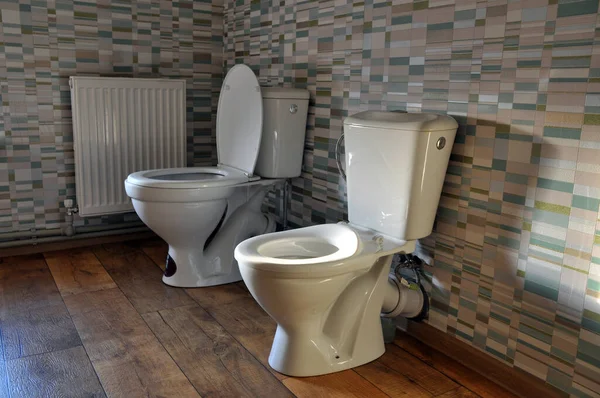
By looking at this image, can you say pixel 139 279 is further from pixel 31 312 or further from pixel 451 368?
pixel 451 368

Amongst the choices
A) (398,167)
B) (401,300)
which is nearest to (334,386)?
(401,300)

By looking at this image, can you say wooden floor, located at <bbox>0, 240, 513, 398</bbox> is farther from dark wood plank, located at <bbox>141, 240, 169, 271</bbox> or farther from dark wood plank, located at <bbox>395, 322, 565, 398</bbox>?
dark wood plank, located at <bbox>141, 240, 169, 271</bbox>

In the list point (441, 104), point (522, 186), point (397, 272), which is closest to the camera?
point (522, 186)

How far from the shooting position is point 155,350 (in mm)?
1938

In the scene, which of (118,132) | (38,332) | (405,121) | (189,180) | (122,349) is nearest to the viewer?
(405,121)

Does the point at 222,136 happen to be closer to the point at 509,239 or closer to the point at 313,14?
the point at 313,14

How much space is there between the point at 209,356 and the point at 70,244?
1.45 meters

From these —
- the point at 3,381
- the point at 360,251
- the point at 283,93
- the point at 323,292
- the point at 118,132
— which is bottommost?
the point at 3,381

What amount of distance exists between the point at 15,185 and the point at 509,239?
7.72ft

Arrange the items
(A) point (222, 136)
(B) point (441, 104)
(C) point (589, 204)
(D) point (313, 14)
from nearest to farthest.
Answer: (C) point (589, 204) → (B) point (441, 104) → (D) point (313, 14) → (A) point (222, 136)

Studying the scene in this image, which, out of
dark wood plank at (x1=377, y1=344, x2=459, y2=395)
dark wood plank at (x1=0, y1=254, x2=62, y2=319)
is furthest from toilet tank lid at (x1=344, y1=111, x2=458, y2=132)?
dark wood plank at (x1=0, y1=254, x2=62, y2=319)

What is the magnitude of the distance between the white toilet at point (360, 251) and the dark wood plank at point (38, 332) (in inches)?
30.0

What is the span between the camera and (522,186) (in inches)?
66.4

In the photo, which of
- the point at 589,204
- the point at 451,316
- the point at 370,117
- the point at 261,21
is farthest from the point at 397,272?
the point at 261,21
